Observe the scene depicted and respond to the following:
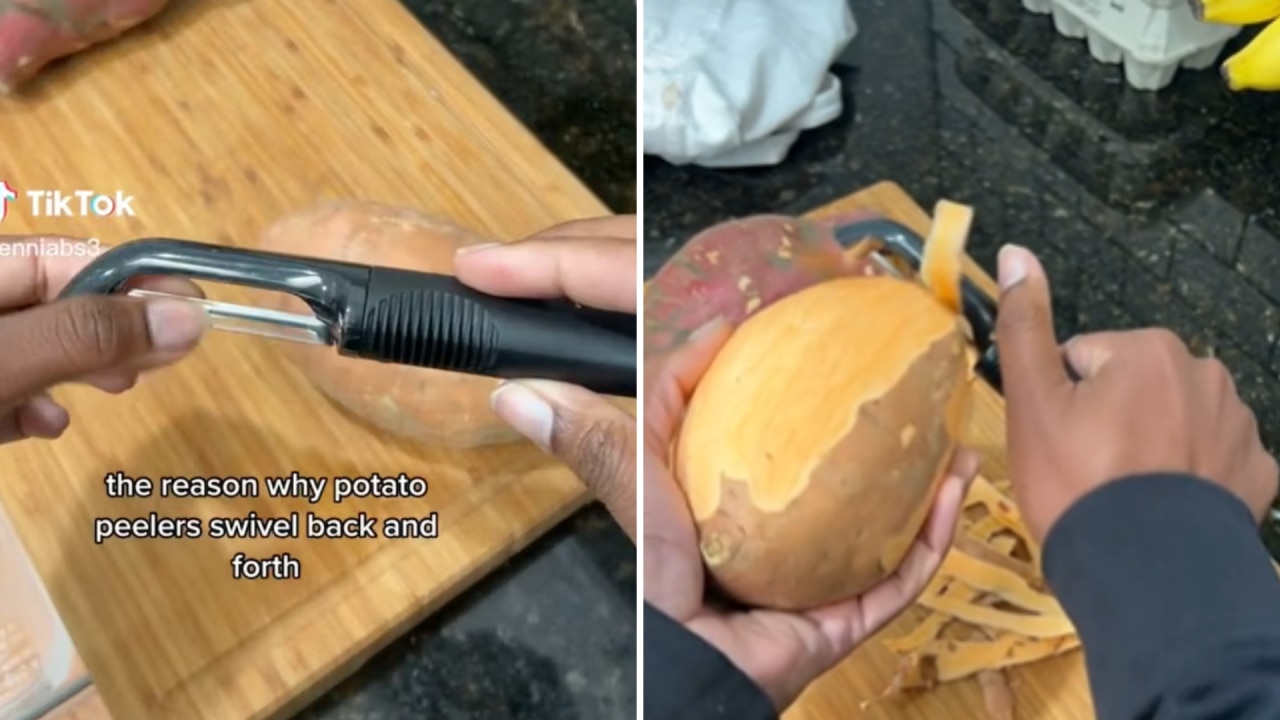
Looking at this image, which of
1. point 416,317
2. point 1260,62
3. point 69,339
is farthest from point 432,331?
point 1260,62

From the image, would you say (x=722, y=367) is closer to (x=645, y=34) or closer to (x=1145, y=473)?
(x=1145, y=473)

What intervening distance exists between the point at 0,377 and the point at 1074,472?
346 millimetres

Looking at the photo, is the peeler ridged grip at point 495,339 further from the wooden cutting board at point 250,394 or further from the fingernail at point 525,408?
the wooden cutting board at point 250,394

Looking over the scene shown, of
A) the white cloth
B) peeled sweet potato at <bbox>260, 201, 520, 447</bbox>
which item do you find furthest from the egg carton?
peeled sweet potato at <bbox>260, 201, 520, 447</bbox>

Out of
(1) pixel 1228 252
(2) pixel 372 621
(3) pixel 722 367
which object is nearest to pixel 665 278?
(3) pixel 722 367

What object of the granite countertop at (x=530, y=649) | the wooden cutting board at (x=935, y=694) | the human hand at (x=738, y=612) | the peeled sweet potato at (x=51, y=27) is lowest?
the wooden cutting board at (x=935, y=694)

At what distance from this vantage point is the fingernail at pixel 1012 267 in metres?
0.49

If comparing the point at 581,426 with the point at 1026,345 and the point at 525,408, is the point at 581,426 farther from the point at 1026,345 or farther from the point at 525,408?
the point at 1026,345

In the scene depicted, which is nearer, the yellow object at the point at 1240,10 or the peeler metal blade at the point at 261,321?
the peeler metal blade at the point at 261,321

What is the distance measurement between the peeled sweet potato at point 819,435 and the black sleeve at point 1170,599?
0.05 metres

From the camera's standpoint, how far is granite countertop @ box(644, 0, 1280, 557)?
0.59 metres

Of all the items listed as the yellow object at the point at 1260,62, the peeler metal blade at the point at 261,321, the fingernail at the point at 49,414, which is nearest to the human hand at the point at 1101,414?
the yellow object at the point at 1260,62

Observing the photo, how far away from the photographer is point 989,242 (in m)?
0.61

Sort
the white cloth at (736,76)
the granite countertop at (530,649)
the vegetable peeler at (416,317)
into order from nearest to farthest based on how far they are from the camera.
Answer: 1. the vegetable peeler at (416,317)
2. the granite countertop at (530,649)
3. the white cloth at (736,76)
